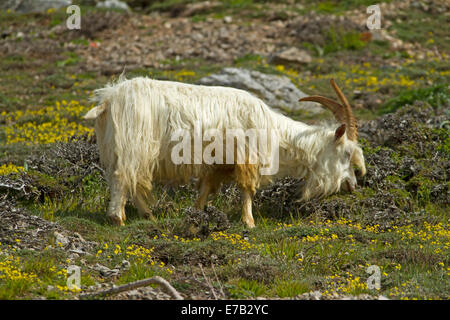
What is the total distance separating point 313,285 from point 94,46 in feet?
46.1

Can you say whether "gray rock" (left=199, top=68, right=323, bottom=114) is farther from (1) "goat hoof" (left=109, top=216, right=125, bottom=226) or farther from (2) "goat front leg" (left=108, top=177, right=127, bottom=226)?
(1) "goat hoof" (left=109, top=216, right=125, bottom=226)

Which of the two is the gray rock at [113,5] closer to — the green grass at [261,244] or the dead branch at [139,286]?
the green grass at [261,244]

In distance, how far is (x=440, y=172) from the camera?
334 inches

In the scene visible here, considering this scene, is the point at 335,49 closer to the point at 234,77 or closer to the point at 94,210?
the point at 234,77

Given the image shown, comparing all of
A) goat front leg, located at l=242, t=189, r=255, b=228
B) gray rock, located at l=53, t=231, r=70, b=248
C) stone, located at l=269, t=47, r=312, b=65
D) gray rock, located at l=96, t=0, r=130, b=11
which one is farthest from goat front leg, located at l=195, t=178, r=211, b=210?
gray rock, located at l=96, t=0, r=130, b=11

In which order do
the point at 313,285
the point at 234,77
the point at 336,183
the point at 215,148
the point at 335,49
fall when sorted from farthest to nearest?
1. the point at 335,49
2. the point at 234,77
3. the point at 336,183
4. the point at 215,148
5. the point at 313,285

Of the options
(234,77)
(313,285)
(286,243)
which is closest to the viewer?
(313,285)

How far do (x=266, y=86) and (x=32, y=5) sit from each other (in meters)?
12.1

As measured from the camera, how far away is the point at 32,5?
851 inches

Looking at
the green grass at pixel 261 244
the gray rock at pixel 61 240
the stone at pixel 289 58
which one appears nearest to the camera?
the green grass at pixel 261 244

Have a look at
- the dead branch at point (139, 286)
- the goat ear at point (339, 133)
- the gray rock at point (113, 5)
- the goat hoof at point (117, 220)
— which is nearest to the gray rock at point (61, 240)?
the goat hoof at point (117, 220)

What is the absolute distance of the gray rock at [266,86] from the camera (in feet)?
41.2

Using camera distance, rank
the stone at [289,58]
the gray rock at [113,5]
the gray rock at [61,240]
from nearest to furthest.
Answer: the gray rock at [61,240]
the stone at [289,58]
the gray rock at [113,5]

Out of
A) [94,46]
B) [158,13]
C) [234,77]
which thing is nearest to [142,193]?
[234,77]
